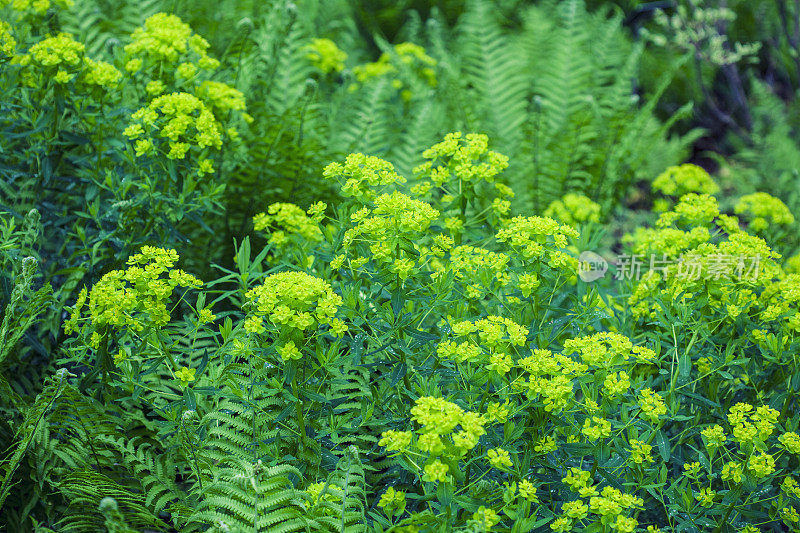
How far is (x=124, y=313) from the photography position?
1.83 m

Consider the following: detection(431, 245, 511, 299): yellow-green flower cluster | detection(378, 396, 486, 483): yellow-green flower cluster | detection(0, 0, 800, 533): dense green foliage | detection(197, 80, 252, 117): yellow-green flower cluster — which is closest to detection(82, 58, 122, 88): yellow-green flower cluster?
detection(0, 0, 800, 533): dense green foliage

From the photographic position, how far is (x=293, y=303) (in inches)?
68.3

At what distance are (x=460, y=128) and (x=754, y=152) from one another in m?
2.42

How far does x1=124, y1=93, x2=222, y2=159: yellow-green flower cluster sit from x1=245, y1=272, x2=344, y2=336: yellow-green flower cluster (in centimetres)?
72

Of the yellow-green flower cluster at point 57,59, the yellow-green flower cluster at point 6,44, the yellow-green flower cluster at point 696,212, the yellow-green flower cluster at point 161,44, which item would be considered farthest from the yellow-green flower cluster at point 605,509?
the yellow-green flower cluster at point 6,44

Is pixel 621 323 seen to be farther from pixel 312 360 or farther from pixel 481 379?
pixel 312 360

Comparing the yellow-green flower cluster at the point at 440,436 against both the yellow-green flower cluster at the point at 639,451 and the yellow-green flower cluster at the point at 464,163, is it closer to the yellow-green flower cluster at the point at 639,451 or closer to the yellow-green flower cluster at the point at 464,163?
the yellow-green flower cluster at the point at 639,451

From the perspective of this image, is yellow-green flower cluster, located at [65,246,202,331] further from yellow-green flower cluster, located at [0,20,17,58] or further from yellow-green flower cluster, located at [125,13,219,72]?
yellow-green flower cluster, located at [0,20,17,58]

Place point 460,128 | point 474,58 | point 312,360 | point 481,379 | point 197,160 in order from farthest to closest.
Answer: point 474,58
point 460,128
point 197,160
point 312,360
point 481,379

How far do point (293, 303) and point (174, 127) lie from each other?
2.71 ft

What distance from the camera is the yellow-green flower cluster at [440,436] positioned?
1.52 metres

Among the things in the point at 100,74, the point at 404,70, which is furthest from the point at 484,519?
the point at 404,70

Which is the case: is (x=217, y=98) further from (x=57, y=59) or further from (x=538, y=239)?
(x=538, y=239)

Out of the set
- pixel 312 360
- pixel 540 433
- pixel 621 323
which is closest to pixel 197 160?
pixel 312 360
